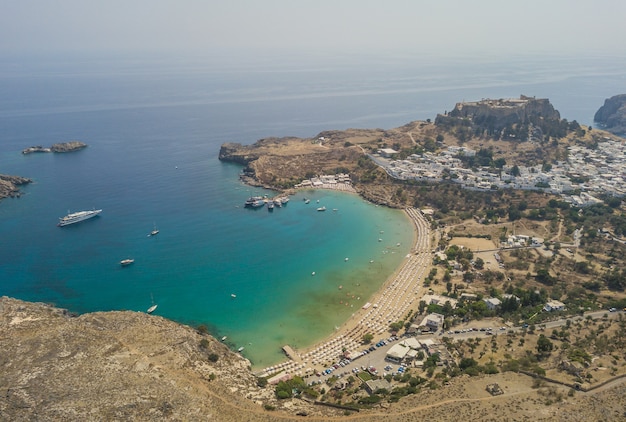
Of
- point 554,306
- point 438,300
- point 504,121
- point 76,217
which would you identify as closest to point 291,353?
point 438,300

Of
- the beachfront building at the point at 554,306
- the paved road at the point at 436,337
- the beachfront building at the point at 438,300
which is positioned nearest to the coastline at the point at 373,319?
the beachfront building at the point at 438,300

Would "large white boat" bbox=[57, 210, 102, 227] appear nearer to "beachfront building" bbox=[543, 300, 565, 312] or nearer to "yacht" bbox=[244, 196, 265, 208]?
"yacht" bbox=[244, 196, 265, 208]

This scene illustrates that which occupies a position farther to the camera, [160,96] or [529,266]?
[160,96]

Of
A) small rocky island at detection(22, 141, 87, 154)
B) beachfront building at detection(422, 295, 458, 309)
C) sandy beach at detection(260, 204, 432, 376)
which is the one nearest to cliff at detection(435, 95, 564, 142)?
sandy beach at detection(260, 204, 432, 376)

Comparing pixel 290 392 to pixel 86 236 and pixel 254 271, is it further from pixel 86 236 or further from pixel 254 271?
pixel 86 236

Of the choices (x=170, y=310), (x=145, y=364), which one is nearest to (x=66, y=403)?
(x=145, y=364)

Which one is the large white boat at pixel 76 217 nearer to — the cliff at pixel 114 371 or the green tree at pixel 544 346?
the cliff at pixel 114 371

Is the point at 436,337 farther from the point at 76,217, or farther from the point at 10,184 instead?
the point at 10,184
